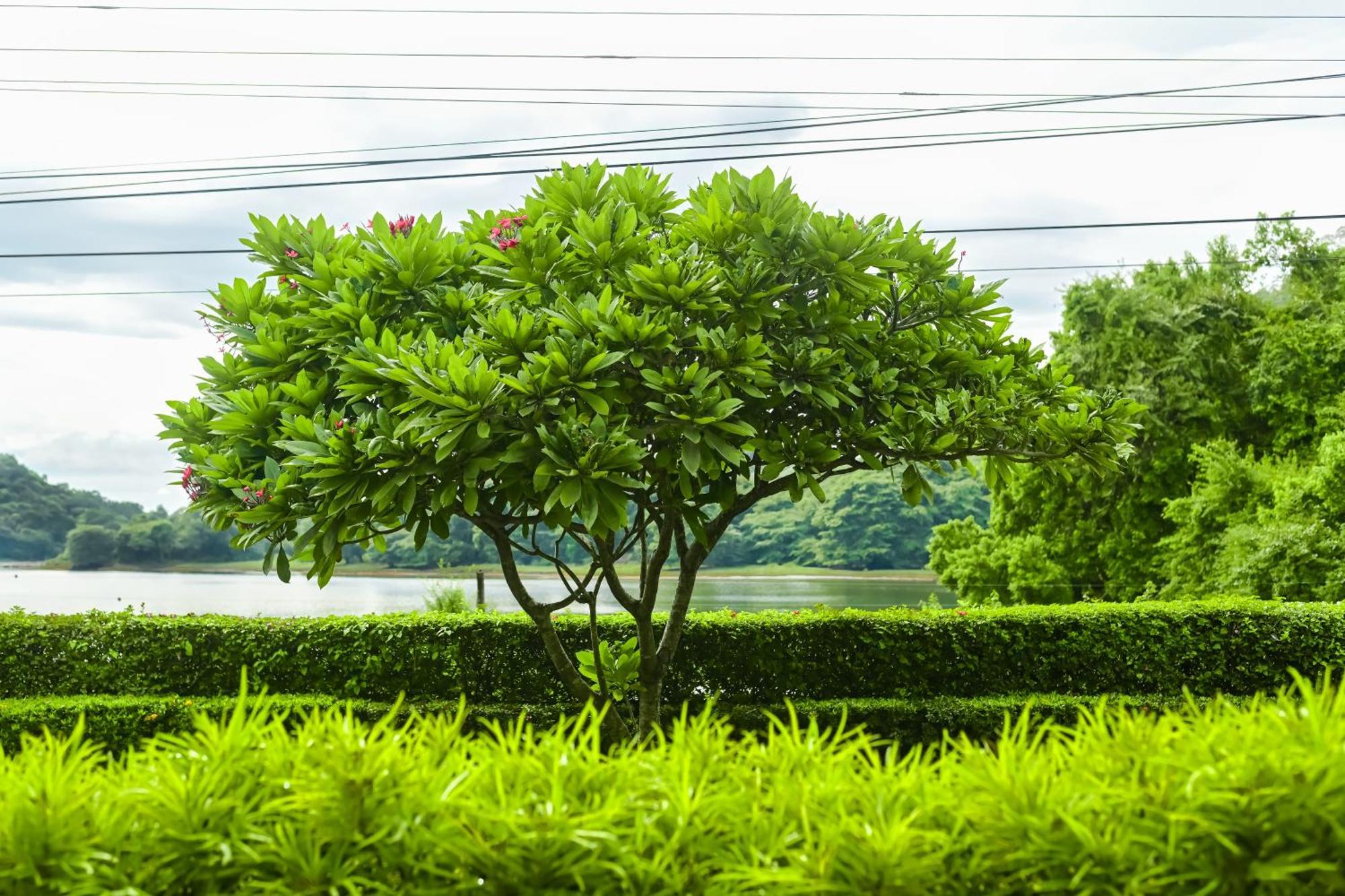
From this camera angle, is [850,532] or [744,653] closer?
[744,653]

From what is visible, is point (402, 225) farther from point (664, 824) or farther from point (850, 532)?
point (850, 532)

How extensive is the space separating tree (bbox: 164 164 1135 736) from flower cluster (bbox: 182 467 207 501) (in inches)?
0.5

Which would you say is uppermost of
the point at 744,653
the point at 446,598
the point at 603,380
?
the point at 603,380

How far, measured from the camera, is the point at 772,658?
780cm

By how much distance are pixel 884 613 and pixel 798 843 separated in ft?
20.6

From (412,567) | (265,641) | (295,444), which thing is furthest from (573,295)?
(412,567)

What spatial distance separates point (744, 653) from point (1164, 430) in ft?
52.5

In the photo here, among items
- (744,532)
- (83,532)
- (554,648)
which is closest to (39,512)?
(83,532)

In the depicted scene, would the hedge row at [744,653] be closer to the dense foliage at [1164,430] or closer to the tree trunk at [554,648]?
the tree trunk at [554,648]

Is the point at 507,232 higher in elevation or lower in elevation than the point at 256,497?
higher

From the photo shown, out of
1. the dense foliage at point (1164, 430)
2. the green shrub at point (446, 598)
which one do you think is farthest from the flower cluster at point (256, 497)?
the dense foliage at point (1164, 430)

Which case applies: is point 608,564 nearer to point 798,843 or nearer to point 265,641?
point 798,843

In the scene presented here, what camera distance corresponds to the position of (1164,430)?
20656mm

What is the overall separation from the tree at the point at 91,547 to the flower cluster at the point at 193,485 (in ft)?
124
